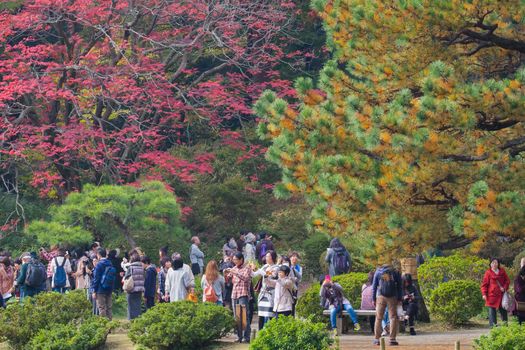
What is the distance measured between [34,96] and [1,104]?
2504 millimetres

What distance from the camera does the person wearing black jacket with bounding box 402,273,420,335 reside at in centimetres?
2138

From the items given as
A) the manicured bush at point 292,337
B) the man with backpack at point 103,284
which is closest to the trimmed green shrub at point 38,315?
the man with backpack at point 103,284

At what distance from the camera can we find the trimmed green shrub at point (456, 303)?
73.3 feet

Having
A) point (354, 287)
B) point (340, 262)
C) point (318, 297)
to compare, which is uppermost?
point (340, 262)

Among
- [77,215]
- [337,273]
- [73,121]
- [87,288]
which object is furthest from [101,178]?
[337,273]

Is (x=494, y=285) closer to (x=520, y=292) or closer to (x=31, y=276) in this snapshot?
(x=520, y=292)

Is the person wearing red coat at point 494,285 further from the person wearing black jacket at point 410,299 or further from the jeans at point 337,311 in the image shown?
the jeans at point 337,311

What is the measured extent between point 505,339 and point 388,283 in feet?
13.0

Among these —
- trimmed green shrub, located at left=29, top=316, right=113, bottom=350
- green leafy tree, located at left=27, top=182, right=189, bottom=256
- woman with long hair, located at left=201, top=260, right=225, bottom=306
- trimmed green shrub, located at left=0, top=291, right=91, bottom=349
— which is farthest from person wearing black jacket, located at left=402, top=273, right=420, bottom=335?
green leafy tree, located at left=27, top=182, right=189, bottom=256

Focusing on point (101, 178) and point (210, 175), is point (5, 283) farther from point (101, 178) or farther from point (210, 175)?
point (210, 175)

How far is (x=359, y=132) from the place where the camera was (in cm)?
1709

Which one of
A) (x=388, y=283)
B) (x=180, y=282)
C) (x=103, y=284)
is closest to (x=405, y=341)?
(x=388, y=283)

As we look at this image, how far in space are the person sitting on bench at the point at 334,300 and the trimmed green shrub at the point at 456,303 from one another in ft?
6.54

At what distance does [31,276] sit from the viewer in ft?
79.4
